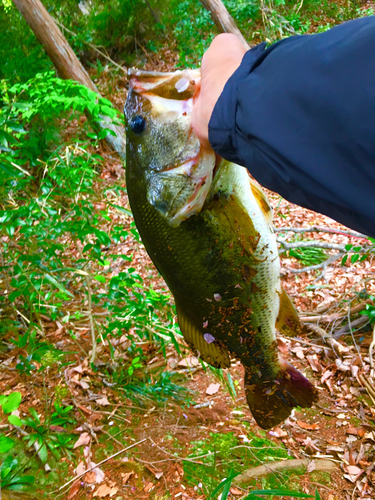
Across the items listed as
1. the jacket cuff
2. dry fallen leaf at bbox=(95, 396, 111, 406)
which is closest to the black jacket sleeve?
the jacket cuff

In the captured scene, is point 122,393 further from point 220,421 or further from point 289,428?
point 289,428

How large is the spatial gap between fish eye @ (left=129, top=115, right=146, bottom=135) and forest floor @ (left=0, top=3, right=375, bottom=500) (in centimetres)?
144

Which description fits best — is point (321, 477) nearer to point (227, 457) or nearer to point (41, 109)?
point (227, 457)

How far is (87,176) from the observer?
302 centimetres

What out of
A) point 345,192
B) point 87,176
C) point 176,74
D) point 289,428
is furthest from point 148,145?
point 289,428

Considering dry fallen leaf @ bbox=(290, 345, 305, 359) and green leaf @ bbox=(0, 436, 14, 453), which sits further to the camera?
dry fallen leaf @ bbox=(290, 345, 305, 359)

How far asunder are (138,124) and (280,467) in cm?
248

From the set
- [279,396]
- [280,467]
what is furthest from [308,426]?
[279,396]

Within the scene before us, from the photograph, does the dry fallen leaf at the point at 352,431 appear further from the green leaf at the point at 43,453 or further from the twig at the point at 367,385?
the green leaf at the point at 43,453

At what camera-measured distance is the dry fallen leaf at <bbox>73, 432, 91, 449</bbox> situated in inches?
106

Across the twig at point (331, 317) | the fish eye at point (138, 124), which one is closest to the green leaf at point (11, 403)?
the fish eye at point (138, 124)

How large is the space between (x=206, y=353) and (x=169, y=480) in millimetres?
1362

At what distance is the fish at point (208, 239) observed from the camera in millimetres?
1319

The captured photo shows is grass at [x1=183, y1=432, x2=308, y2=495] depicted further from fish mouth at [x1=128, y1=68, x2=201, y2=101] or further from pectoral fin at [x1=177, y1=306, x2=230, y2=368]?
fish mouth at [x1=128, y1=68, x2=201, y2=101]
